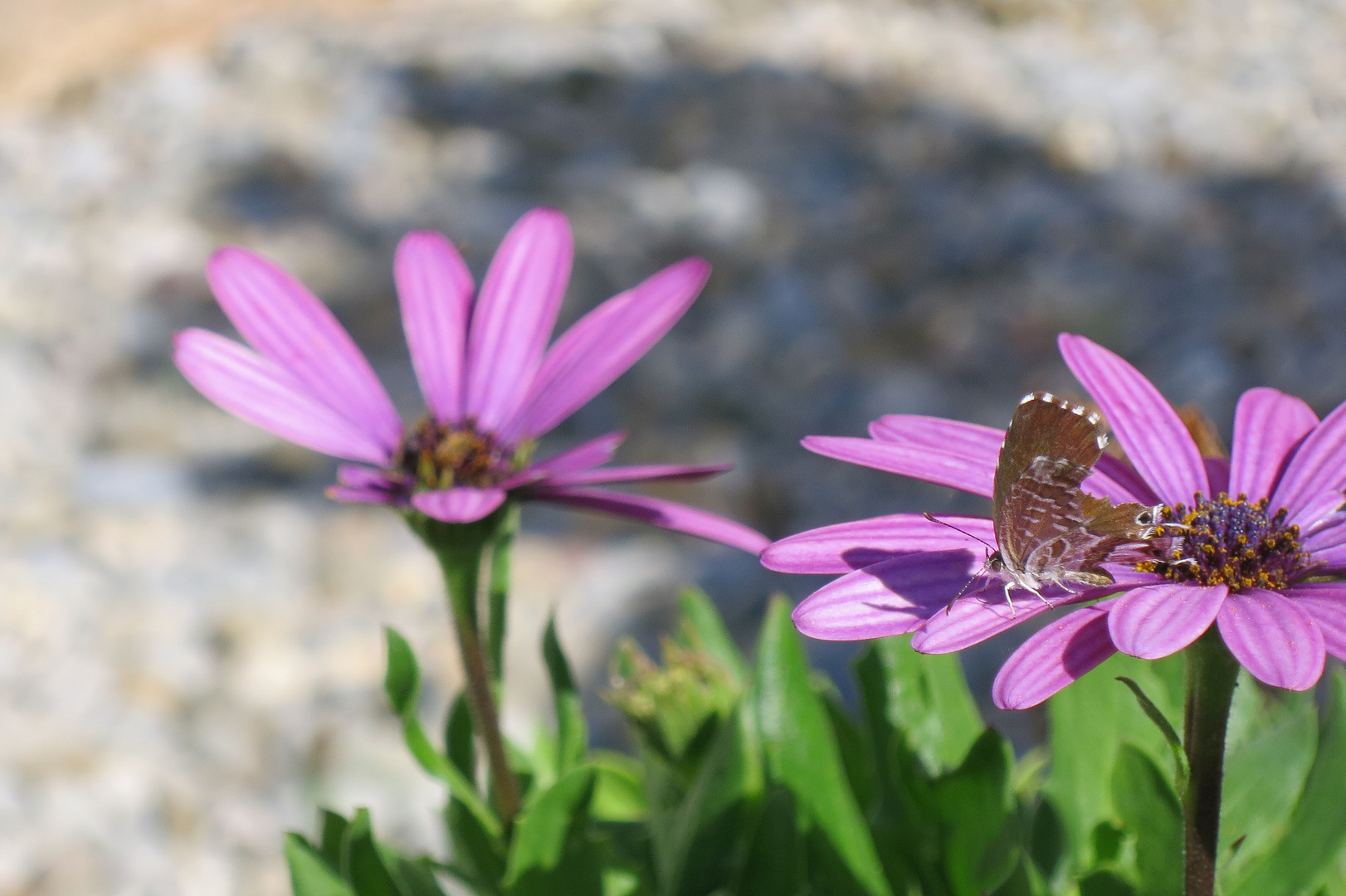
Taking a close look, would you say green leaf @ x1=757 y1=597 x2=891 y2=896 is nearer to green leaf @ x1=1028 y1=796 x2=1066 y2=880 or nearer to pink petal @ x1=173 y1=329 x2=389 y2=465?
green leaf @ x1=1028 y1=796 x2=1066 y2=880

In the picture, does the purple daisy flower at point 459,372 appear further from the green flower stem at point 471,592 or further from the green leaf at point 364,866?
the green leaf at point 364,866

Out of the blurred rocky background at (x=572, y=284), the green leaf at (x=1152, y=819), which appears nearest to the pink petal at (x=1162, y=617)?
the green leaf at (x=1152, y=819)

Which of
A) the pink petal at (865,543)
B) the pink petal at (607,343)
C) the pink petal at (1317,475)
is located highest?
the pink petal at (607,343)

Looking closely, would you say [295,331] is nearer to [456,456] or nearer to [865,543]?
[456,456]

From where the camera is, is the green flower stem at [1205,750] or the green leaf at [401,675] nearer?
the green flower stem at [1205,750]

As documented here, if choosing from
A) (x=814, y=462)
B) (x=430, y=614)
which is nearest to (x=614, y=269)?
(x=814, y=462)

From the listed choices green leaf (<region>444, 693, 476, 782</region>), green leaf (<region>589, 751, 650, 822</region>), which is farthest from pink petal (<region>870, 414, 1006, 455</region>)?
green leaf (<region>589, 751, 650, 822</region>)

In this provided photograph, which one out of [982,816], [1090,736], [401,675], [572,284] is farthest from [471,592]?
[572,284]
